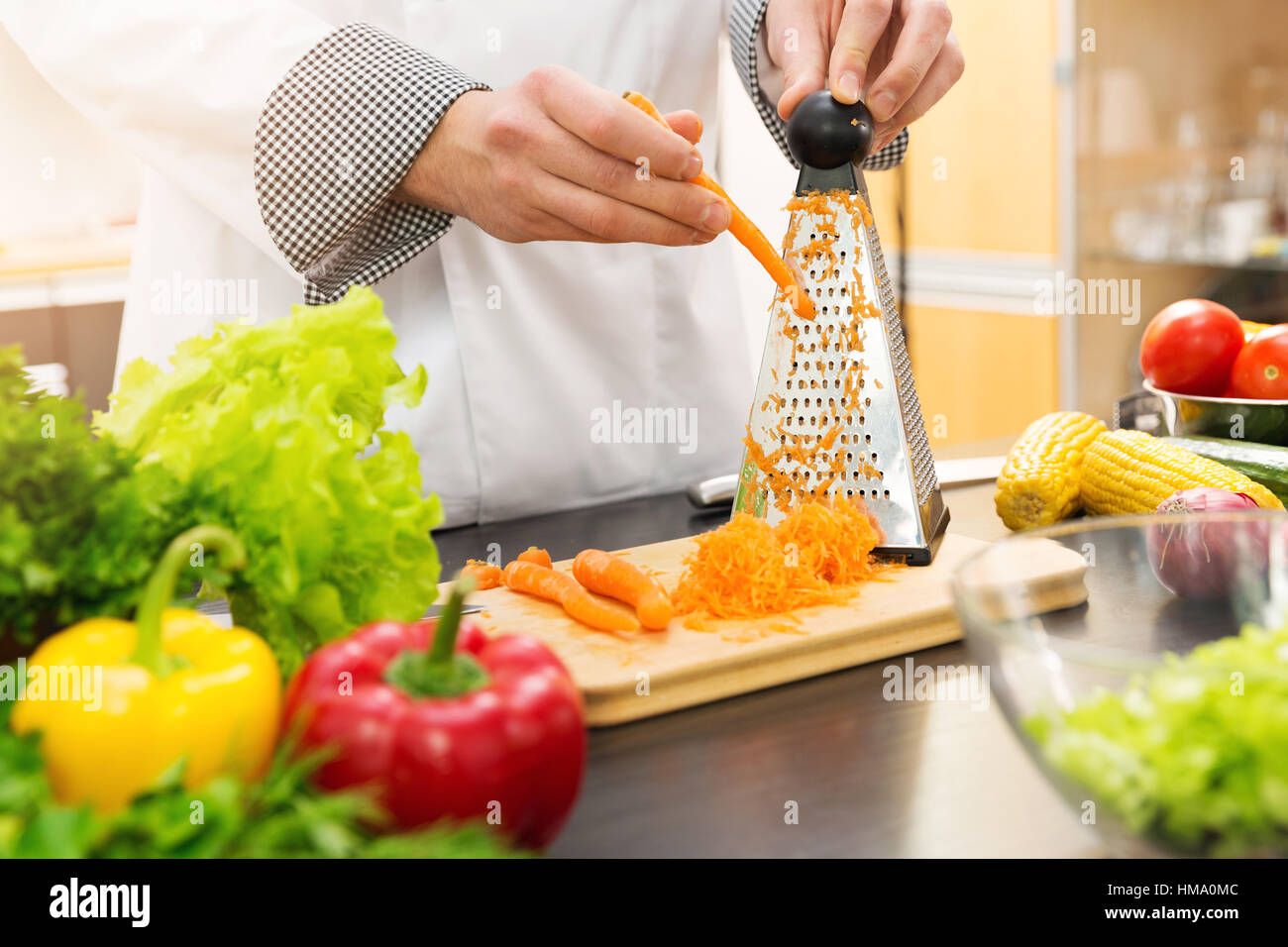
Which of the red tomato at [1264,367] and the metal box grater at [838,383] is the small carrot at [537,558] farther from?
the red tomato at [1264,367]

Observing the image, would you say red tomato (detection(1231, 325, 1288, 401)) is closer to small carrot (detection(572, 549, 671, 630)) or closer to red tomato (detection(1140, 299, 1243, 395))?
red tomato (detection(1140, 299, 1243, 395))

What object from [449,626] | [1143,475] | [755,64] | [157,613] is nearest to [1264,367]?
[1143,475]

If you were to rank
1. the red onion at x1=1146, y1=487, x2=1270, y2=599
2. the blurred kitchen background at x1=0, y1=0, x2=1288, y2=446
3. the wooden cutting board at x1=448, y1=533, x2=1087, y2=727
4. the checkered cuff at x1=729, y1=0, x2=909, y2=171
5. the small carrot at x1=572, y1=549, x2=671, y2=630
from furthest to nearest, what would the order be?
the blurred kitchen background at x1=0, y1=0, x2=1288, y2=446 → the checkered cuff at x1=729, y1=0, x2=909, y2=171 → the small carrot at x1=572, y1=549, x2=671, y2=630 → the wooden cutting board at x1=448, y1=533, x2=1087, y2=727 → the red onion at x1=1146, y1=487, x2=1270, y2=599

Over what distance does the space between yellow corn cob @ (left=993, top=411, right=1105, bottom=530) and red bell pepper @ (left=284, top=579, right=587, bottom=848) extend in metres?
0.83

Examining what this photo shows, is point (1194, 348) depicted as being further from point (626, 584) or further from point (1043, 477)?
point (626, 584)

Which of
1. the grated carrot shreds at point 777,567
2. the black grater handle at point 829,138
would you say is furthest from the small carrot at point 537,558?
the black grater handle at point 829,138

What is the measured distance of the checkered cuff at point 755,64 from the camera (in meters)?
1.69

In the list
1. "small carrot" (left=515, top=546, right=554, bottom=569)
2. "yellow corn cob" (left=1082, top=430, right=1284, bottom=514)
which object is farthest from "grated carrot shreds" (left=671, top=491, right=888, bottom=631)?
"yellow corn cob" (left=1082, top=430, right=1284, bottom=514)

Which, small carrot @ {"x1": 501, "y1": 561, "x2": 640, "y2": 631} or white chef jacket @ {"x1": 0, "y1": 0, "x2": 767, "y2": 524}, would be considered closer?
small carrot @ {"x1": 501, "y1": 561, "x2": 640, "y2": 631}

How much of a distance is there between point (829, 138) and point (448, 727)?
0.86 metres

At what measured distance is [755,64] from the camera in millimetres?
1724

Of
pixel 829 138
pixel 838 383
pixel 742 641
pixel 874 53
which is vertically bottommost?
pixel 742 641

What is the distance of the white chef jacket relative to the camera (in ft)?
4.69
